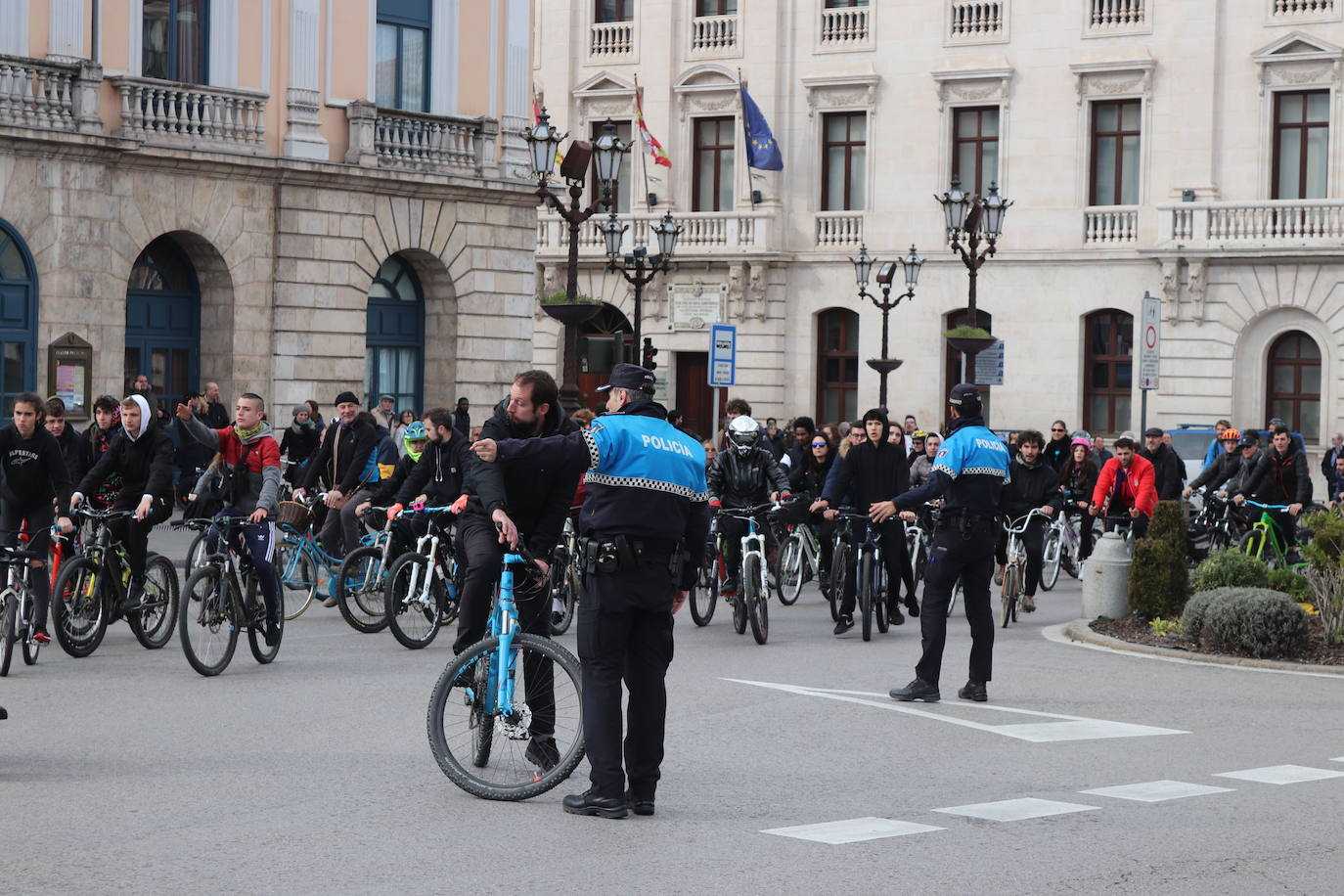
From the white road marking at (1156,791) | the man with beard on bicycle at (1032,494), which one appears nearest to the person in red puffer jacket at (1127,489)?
the man with beard on bicycle at (1032,494)

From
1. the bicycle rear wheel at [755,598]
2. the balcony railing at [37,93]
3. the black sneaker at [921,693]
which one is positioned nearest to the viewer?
the black sneaker at [921,693]

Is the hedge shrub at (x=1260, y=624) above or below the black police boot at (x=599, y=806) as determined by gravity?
above

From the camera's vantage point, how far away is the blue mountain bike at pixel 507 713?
8.85 metres

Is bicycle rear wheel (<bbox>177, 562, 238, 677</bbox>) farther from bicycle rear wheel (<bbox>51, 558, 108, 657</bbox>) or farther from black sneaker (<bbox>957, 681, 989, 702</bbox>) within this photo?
black sneaker (<bbox>957, 681, 989, 702</bbox>)

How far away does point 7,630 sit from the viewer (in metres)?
12.6

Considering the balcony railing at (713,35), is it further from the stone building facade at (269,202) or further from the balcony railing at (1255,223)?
the stone building facade at (269,202)

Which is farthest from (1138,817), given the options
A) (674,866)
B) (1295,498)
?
(1295,498)

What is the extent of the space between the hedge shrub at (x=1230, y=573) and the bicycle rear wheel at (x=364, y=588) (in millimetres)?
6550

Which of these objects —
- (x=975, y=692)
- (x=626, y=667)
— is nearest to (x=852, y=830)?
(x=626, y=667)

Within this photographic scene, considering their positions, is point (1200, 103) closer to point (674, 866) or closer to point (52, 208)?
point (52, 208)

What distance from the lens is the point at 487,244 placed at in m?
31.4

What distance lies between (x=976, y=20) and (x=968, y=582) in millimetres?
33134

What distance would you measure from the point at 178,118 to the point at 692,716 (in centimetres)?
1825

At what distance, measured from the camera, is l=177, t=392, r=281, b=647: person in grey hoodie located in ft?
44.2
